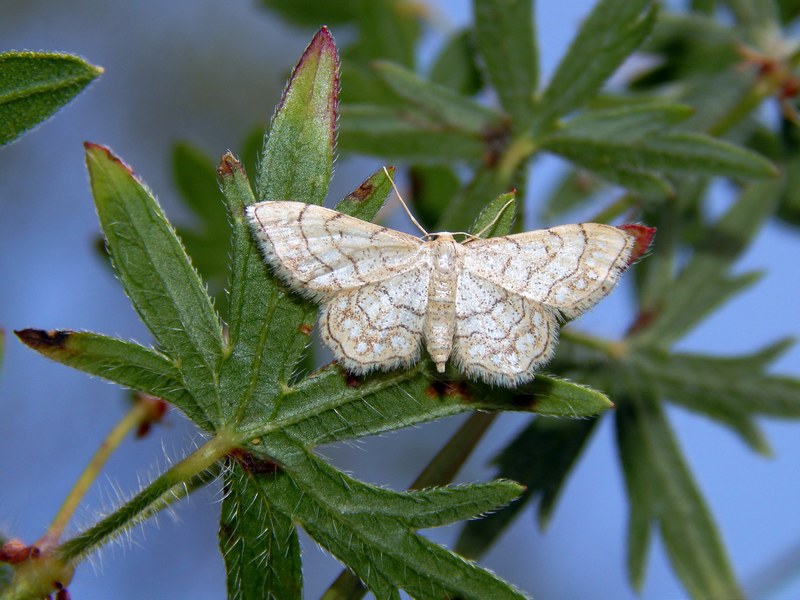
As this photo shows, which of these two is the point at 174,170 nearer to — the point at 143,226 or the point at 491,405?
the point at 143,226

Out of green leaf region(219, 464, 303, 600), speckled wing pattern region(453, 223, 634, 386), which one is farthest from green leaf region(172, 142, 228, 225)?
green leaf region(219, 464, 303, 600)

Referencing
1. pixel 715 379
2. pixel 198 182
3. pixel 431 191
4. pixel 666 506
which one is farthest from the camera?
pixel 198 182

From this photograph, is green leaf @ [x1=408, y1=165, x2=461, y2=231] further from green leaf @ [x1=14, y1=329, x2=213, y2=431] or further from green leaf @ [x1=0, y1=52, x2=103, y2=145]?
green leaf @ [x1=0, y1=52, x2=103, y2=145]

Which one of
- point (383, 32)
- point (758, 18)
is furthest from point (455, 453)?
point (758, 18)

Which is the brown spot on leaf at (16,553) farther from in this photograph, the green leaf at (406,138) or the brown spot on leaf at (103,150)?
the green leaf at (406,138)

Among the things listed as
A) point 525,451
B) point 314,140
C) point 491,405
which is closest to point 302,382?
point 491,405

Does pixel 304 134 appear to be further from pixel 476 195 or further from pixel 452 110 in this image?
pixel 452 110
